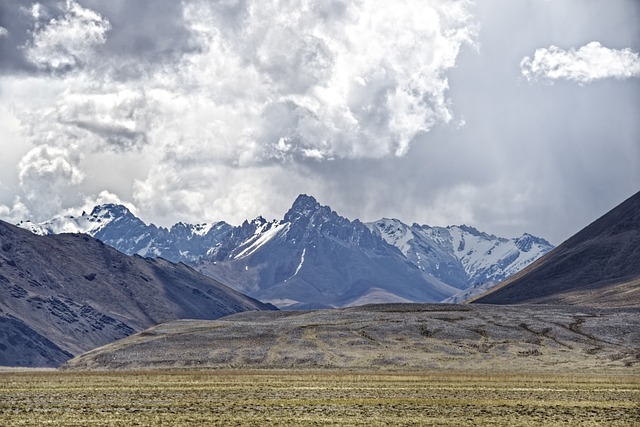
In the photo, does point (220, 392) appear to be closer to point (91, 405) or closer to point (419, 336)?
point (91, 405)

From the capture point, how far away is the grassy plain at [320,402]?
52.8 metres

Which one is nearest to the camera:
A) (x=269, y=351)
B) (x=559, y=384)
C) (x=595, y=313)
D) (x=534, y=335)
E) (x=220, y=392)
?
(x=220, y=392)

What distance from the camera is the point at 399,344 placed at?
158000 mm

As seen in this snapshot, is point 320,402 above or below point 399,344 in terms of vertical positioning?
below

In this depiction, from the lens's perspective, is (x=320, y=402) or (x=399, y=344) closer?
(x=320, y=402)

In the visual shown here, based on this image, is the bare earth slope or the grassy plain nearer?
the grassy plain

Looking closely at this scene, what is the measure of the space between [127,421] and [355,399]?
21705mm

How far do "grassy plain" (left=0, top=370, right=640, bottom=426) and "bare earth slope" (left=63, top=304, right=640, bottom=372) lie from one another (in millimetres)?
45034

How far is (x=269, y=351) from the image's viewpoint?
5920 inches

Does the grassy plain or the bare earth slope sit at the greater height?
the bare earth slope

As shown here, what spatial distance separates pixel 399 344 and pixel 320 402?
3739 inches

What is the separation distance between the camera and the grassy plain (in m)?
52.8

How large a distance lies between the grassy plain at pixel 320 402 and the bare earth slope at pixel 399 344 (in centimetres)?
4503

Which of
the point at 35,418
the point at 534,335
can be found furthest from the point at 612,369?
the point at 35,418
